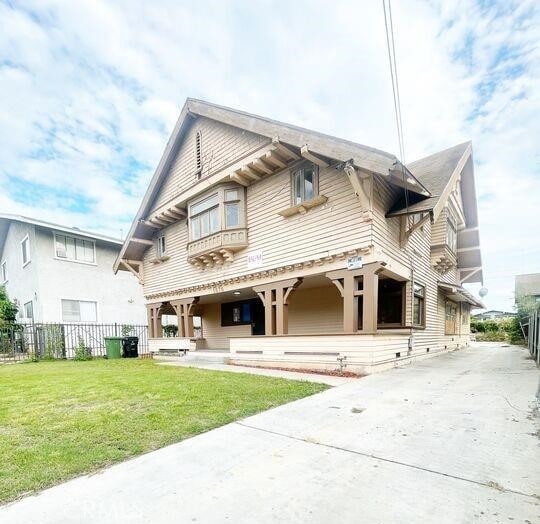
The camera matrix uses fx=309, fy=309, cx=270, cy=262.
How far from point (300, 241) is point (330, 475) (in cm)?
707

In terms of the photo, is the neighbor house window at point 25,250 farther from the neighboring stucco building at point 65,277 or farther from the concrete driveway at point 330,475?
the concrete driveway at point 330,475

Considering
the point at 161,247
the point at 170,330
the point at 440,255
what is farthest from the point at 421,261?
the point at 170,330

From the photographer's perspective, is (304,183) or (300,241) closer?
(300,241)

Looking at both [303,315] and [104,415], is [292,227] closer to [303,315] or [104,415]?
[303,315]

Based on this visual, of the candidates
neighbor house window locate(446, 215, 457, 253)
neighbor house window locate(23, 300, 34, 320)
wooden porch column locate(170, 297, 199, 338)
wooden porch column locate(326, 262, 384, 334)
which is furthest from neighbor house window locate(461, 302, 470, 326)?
neighbor house window locate(23, 300, 34, 320)

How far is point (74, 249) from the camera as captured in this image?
56.3 ft

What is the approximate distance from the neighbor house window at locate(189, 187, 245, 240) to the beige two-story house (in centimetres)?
4

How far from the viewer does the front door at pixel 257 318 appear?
14.5 m

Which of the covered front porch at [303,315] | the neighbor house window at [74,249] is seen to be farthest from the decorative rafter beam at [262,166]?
the neighbor house window at [74,249]

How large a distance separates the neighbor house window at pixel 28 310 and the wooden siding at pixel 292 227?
399 inches

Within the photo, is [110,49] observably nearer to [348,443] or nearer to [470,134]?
[348,443]

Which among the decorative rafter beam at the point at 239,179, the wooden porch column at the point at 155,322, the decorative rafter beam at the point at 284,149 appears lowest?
the wooden porch column at the point at 155,322

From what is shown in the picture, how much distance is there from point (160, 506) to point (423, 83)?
8.84 meters

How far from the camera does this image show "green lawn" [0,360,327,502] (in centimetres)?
279
